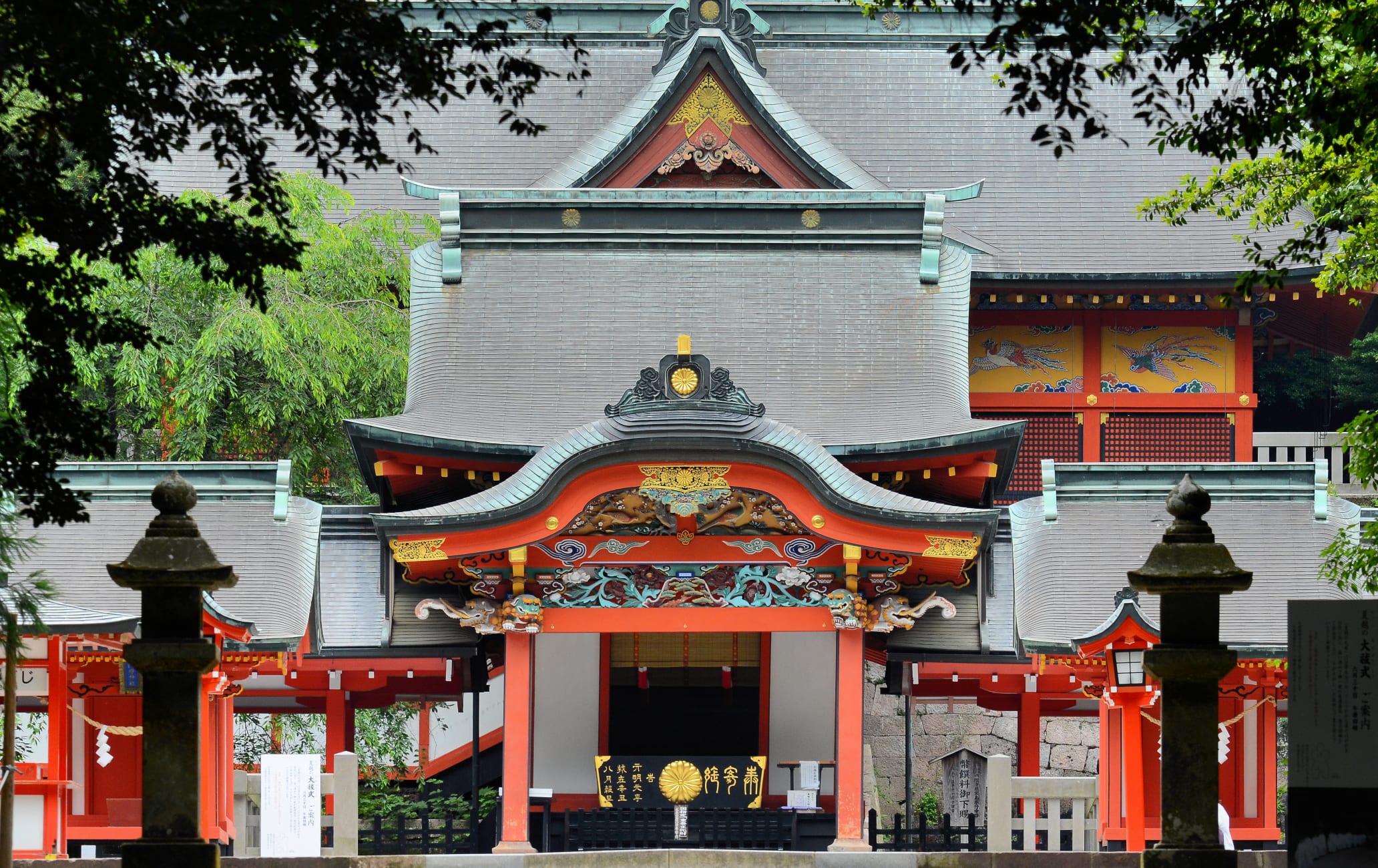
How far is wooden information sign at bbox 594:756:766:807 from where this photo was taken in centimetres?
1420

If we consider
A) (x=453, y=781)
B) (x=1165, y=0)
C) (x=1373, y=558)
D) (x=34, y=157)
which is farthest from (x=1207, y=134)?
(x=453, y=781)

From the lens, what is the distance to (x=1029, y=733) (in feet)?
51.0

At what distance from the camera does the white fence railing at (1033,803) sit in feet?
42.5

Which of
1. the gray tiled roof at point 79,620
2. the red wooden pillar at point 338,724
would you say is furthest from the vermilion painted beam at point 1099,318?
the gray tiled roof at point 79,620

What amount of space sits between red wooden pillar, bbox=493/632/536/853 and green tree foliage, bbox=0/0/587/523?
6415mm

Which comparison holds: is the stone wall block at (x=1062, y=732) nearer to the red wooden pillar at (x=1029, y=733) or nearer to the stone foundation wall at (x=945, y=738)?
the stone foundation wall at (x=945, y=738)

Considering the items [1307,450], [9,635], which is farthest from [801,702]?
[1307,450]

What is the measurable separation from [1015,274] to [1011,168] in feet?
10.0

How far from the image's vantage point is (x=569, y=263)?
1684 cm

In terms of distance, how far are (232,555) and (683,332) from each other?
4640mm

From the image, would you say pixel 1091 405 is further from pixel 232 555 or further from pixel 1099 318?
pixel 232 555

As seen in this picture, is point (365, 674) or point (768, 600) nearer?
point (768, 600)

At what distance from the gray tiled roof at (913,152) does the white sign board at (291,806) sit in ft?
29.3

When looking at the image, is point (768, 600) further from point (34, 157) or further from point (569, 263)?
point (34, 157)
